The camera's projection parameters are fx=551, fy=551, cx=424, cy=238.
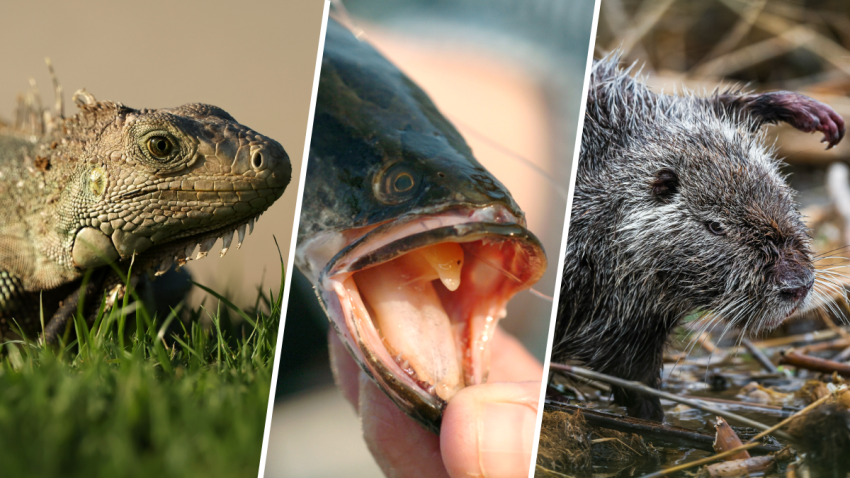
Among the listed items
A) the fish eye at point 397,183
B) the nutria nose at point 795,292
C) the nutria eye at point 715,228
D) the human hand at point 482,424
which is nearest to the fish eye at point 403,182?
the fish eye at point 397,183

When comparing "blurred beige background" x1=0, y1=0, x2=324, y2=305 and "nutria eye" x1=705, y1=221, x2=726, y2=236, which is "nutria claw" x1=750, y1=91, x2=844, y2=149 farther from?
"blurred beige background" x1=0, y1=0, x2=324, y2=305

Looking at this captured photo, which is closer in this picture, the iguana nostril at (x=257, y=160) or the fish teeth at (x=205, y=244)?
the iguana nostril at (x=257, y=160)

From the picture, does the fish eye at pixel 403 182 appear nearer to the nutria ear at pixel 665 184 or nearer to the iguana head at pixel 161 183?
the iguana head at pixel 161 183

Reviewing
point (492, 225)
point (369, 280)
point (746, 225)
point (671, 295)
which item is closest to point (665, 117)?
point (746, 225)

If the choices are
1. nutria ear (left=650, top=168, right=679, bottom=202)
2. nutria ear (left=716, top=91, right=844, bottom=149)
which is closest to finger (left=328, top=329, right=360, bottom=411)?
nutria ear (left=650, top=168, right=679, bottom=202)

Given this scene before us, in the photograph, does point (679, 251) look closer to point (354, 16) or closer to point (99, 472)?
point (354, 16)

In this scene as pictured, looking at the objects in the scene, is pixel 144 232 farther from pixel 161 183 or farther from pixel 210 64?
pixel 210 64

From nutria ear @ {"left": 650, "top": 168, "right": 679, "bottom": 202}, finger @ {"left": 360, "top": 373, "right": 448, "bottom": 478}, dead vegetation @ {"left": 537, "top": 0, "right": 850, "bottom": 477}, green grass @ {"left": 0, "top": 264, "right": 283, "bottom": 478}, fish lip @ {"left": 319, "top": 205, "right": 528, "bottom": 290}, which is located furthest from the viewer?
nutria ear @ {"left": 650, "top": 168, "right": 679, "bottom": 202}

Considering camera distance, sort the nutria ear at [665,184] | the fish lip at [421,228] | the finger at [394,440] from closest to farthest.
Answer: the fish lip at [421,228]
the finger at [394,440]
the nutria ear at [665,184]
